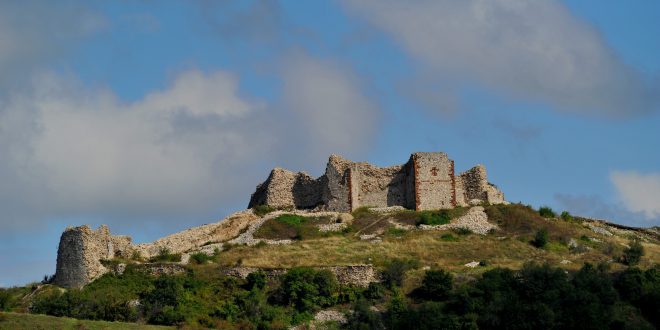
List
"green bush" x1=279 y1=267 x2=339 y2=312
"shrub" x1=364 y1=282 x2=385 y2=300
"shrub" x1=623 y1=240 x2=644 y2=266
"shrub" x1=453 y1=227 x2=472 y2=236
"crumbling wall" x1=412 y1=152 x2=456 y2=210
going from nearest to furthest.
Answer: "green bush" x1=279 y1=267 x2=339 y2=312, "shrub" x1=364 y1=282 x2=385 y2=300, "shrub" x1=623 y1=240 x2=644 y2=266, "shrub" x1=453 y1=227 x2=472 y2=236, "crumbling wall" x1=412 y1=152 x2=456 y2=210

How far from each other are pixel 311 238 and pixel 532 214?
13861 millimetres

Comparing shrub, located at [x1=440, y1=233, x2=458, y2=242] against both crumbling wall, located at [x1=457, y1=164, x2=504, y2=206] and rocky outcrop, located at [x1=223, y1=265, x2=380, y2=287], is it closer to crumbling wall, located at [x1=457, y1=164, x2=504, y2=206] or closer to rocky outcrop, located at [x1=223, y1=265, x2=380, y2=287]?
crumbling wall, located at [x1=457, y1=164, x2=504, y2=206]

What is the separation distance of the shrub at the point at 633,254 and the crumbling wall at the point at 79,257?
91.5ft

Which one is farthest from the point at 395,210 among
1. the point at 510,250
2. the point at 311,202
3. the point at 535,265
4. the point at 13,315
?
the point at 13,315

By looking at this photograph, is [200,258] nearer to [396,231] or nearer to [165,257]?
[165,257]

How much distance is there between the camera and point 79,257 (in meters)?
64.5

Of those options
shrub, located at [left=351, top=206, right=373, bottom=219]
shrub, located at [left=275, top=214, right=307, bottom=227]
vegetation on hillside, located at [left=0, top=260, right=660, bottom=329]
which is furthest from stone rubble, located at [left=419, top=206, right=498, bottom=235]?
vegetation on hillside, located at [left=0, top=260, right=660, bottom=329]

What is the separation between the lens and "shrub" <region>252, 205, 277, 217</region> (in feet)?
255

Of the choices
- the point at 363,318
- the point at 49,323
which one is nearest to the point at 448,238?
the point at 363,318

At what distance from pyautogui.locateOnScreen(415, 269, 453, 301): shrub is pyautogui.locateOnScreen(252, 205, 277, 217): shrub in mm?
19078

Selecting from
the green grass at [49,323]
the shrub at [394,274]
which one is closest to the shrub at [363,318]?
the shrub at [394,274]

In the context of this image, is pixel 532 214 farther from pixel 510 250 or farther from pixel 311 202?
pixel 311 202

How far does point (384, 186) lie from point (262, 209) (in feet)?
26.1

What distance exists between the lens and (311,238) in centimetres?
7244
